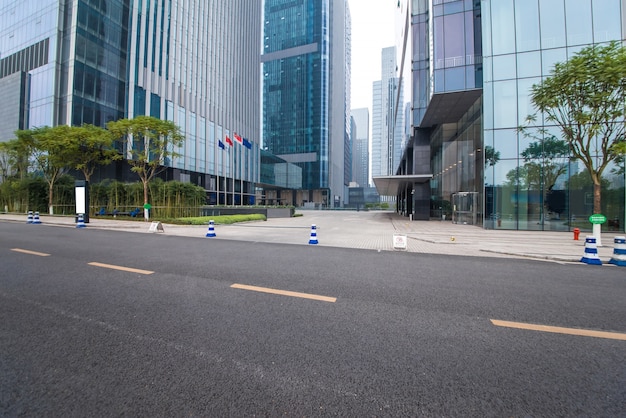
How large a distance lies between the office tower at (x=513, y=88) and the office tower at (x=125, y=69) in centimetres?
2201

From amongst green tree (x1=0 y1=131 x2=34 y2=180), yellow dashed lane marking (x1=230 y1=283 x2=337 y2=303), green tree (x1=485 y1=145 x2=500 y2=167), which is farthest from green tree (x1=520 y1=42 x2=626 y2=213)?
green tree (x1=0 y1=131 x2=34 y2=180)

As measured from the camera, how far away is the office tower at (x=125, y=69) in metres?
31.8

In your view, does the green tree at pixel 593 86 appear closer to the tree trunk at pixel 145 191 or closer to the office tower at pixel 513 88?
the office tower at pixel 513 88

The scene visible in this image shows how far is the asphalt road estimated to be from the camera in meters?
2.14

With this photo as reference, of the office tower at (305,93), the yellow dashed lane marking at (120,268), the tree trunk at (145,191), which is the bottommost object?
the yellow dashed lane marking at (120,268)

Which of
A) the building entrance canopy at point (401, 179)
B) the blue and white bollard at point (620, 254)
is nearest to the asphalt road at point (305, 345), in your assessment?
the blue and white bollard at point (620, 254)

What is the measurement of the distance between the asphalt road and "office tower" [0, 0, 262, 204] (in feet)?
86.7

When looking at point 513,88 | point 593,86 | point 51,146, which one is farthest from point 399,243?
point 51,146

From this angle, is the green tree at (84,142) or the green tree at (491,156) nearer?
the green tree at (491,156)

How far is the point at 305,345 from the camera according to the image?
3012mm

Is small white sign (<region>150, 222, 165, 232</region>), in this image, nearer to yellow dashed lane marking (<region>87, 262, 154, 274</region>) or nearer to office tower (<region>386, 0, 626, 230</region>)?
yellow dashed lane marking (<region>87, 262, 154, 274</region>)

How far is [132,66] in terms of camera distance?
35.7 meters

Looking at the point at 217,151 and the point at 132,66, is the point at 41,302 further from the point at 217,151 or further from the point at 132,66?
the point at 217,151

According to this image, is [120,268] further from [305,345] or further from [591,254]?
[591,254]
